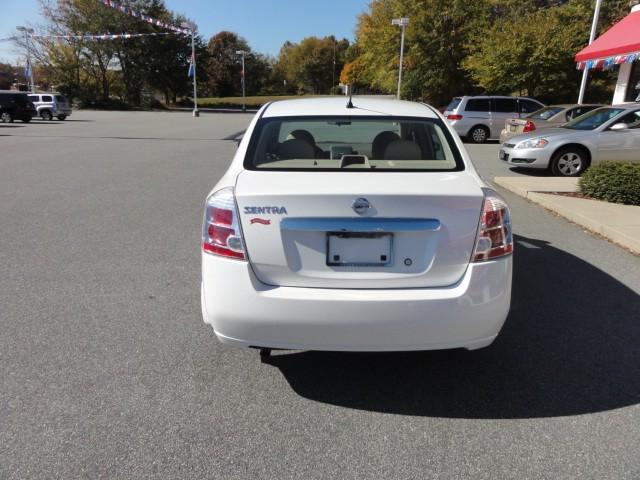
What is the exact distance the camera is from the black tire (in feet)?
62.0

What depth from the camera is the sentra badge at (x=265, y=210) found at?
258cm

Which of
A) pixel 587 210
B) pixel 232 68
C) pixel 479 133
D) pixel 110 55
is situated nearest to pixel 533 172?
pixel 587 210

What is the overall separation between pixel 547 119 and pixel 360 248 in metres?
14.0

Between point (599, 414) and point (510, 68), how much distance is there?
27.1 metres

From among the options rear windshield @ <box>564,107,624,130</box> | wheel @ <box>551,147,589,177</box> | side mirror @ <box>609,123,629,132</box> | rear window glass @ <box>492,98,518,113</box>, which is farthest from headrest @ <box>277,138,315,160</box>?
rear window glass @ <box>492,98,518,113</box>

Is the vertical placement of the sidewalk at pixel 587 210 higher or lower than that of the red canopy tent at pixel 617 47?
lower

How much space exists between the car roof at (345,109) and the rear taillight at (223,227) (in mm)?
1094

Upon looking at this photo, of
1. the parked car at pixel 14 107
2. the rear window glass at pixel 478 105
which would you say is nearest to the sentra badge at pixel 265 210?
the rear window glass at pixel 478 105

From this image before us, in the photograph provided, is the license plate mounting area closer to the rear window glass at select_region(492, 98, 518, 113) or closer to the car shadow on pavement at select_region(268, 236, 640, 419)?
the car shadow on pavement at select_region(268, 236, 640, 419)

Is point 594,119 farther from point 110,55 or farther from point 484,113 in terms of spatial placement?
point 110,55

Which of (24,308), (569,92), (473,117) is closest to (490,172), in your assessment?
(473,117)

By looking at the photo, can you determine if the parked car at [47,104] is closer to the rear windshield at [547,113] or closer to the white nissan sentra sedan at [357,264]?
the rear windshield at [547,113]

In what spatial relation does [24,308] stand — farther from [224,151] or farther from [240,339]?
[224,151]

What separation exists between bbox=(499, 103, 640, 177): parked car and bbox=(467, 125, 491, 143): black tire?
7793 mm
